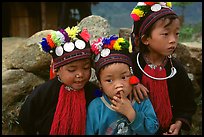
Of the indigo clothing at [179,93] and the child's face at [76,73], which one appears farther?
the indigo clothing at [179,93]

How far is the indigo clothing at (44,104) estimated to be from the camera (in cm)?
254

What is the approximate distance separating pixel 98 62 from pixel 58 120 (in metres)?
0.46

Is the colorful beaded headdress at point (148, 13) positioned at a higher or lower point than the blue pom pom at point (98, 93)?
higher

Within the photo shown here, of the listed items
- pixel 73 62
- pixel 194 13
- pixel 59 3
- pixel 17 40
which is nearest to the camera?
pixel 73 62

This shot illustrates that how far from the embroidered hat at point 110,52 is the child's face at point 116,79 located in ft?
0.12

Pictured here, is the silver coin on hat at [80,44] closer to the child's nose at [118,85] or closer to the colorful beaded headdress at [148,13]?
the child's nose at [118,85]

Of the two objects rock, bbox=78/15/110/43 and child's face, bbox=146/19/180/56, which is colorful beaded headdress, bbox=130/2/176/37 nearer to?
child's face, bbox=146/19/180/56

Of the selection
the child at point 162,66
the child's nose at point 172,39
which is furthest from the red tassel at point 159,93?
the child's nose at point 172,39

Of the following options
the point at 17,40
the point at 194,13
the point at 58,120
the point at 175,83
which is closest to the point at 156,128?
the point at 175,83

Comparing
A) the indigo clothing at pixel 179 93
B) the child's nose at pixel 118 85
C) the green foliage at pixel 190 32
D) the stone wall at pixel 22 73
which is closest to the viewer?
the child's nose at pixel 118 85

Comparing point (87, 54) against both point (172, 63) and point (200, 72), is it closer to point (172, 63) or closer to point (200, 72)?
point (172, 63)

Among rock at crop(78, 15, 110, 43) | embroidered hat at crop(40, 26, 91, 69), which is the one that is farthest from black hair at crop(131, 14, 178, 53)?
rock at crop(78, 15, 110, 43)

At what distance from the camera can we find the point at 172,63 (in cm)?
273

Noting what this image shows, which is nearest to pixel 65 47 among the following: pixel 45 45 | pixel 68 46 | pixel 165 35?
pixel 68 46
